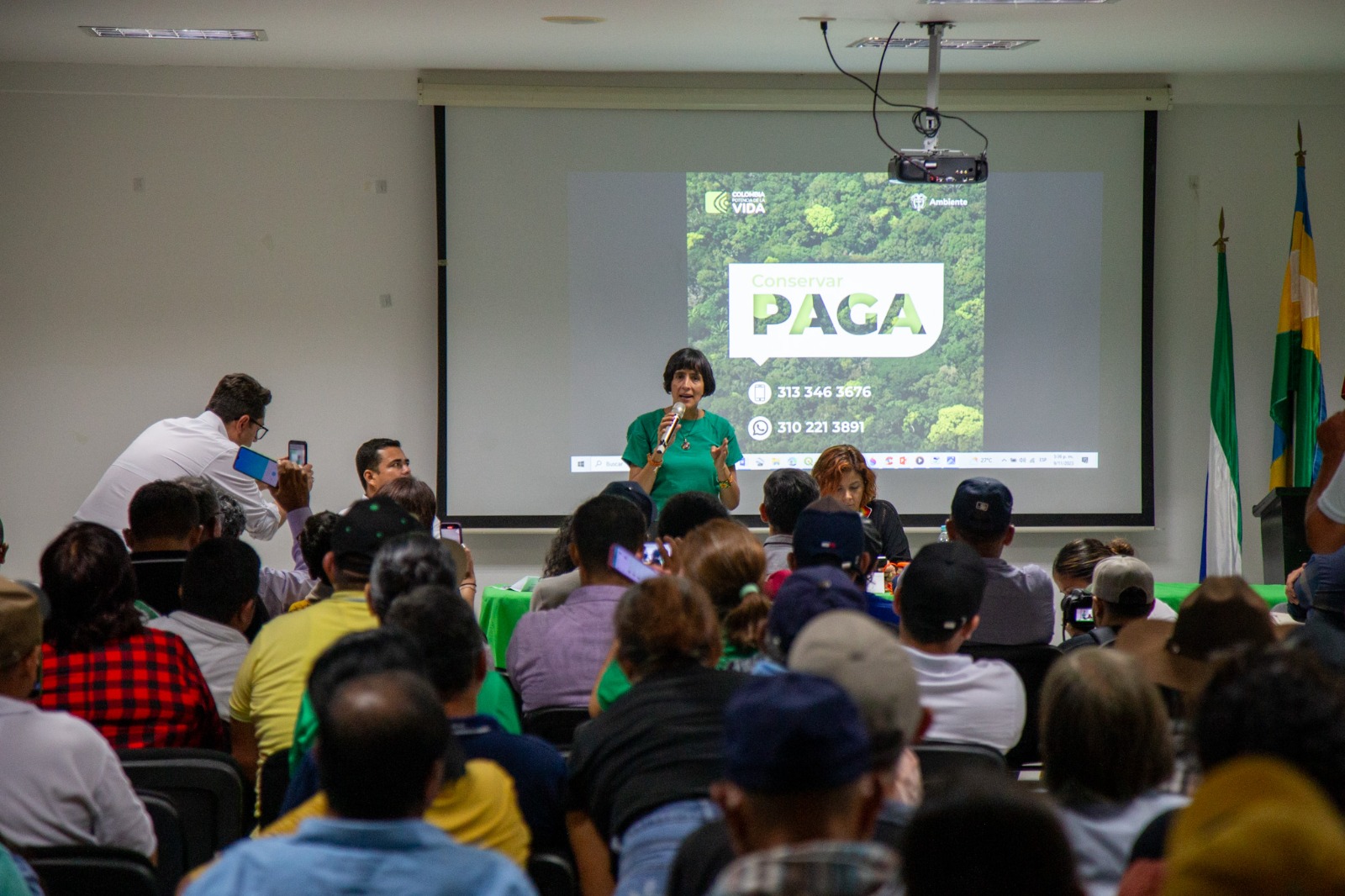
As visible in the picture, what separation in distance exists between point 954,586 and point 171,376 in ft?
16.2

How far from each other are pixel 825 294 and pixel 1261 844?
554 centimetres

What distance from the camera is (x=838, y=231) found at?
6.35 metres

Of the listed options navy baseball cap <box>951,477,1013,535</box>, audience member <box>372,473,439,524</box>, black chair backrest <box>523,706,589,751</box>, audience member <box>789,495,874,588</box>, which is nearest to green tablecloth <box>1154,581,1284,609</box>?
navy baseball cap <box>951,477,1013,535</box>

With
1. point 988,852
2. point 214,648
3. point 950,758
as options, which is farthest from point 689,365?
point 988,852

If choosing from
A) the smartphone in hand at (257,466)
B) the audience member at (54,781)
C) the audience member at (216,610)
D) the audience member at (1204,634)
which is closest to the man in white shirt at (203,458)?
the smartphone in hand at (257,466)

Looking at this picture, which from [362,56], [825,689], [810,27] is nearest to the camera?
[825,689]

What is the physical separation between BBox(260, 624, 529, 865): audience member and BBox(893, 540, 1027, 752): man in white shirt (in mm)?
994

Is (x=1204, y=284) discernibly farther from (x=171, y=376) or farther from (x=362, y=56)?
(x=171, y=376)

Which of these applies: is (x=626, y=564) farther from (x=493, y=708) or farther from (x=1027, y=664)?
(x=1027, y=664)

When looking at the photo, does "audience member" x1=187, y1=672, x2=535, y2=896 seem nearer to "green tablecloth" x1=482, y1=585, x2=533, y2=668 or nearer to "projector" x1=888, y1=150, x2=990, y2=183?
"green tablecloth" x1=482, y1=585, x2=533, y2=668

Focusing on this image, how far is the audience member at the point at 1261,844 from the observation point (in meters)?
0.92

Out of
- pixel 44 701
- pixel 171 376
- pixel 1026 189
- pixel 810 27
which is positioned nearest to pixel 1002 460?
pixel 1026 189

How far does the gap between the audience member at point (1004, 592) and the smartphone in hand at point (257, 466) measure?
2395 millimetres

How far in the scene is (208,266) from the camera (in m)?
6.18
